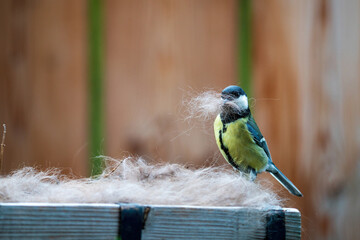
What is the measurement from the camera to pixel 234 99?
183cm

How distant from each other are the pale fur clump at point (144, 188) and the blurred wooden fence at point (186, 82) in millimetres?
422

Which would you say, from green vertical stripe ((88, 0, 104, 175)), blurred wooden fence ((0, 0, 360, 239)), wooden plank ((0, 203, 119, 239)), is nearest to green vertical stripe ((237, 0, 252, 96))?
blurred wooden fence ((0, 0, 360, 239))

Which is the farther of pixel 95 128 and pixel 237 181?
pixel 95 128

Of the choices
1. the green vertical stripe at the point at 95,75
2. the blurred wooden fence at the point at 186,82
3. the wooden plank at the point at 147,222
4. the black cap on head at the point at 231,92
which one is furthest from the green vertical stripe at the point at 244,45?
the wooden plank at the point at 147,222

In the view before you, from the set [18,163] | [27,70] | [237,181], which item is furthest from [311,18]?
[18,163]

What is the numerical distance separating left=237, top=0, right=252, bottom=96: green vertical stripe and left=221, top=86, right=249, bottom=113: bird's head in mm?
169

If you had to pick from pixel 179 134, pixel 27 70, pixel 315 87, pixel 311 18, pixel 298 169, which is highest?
pixel 311 18

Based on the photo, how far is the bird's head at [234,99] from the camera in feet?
5.88

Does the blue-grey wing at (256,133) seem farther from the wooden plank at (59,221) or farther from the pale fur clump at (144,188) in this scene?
the wooden plank at (59,221)

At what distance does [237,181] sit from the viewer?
4.85 ft

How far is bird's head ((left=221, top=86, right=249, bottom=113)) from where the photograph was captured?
179 centimetres

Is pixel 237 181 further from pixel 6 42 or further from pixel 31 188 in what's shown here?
pixel 6 42

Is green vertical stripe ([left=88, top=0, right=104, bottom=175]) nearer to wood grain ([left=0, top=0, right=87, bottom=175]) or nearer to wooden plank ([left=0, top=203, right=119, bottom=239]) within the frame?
wood grain ([left=0, top=0, right=87, bottom=175])

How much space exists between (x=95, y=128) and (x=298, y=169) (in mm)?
818
